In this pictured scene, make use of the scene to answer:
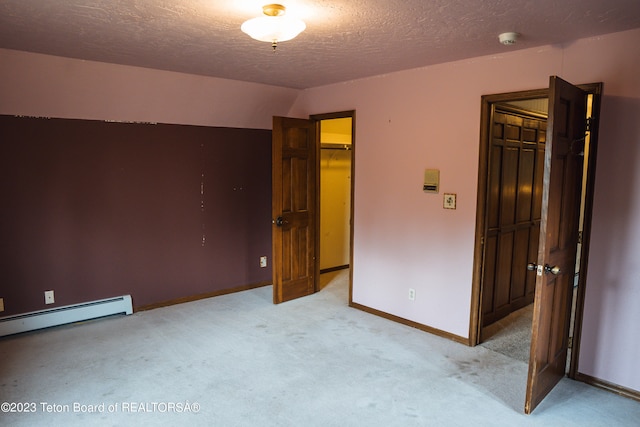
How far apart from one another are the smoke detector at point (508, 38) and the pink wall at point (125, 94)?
2541 millimetres

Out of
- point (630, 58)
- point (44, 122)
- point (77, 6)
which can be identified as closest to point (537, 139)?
point (630, 58)

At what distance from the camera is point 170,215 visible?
442 cm

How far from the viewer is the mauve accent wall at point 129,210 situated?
3629mm

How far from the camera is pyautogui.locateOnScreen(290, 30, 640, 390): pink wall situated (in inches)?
106

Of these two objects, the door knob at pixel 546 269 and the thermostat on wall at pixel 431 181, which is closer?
the door knob at pixel 546 269

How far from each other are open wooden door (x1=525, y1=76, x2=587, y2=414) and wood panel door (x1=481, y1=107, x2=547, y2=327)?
707 millimetres

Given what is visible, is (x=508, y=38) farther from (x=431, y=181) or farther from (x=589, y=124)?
(x=431, y=181)

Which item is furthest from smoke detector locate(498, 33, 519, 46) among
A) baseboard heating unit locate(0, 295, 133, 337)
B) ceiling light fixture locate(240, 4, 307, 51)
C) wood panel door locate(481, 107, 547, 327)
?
baseboard heating unit locate(0, 295, 133, 337)

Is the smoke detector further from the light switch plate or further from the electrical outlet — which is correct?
the electrical outlet

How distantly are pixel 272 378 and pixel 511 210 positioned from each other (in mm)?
2637

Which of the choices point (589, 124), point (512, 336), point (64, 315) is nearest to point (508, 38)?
point (589, 124)

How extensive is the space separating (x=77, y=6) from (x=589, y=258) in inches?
136

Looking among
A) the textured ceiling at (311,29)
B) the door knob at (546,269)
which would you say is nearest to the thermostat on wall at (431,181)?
the textured ceiling at (311,29)

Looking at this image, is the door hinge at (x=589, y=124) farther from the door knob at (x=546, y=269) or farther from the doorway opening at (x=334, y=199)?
the doorway opening at (x=334, y=199)
